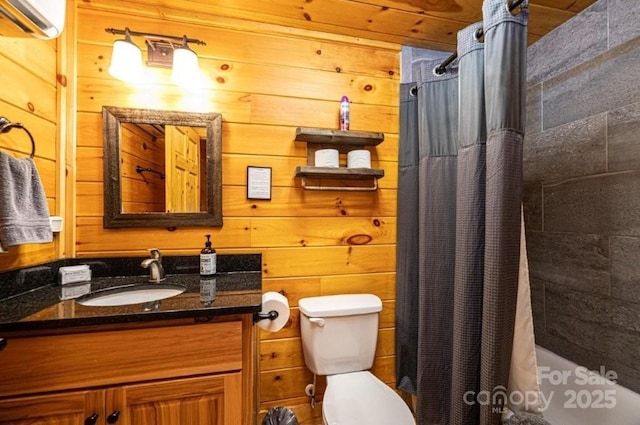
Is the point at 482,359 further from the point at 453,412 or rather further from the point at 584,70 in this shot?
the point at 584,70

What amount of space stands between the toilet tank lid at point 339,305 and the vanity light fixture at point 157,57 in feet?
4.14

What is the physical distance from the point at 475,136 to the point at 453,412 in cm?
102

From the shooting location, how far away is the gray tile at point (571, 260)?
129cm

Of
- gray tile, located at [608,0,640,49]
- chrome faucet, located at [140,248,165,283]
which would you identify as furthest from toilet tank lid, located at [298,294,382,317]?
gray tile, located at [608,0,640,49]

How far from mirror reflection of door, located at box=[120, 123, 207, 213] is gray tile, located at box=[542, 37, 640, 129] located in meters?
1.83

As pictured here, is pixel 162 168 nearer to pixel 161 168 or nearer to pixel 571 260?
pixel 161 168

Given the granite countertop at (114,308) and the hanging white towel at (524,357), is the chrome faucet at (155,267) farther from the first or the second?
the hanging white towel at (524,357)

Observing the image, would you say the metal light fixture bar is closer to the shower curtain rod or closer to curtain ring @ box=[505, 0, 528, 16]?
the shower curtain rod

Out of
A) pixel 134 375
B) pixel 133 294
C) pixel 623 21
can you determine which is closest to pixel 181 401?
pixel 134 375

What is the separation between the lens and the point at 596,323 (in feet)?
4.31

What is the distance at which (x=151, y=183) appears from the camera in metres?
1.45

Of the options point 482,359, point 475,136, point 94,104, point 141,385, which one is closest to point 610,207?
point 475,136

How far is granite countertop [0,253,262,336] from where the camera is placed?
860 millimetres

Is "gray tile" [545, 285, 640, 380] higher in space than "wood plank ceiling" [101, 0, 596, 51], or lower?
lower
